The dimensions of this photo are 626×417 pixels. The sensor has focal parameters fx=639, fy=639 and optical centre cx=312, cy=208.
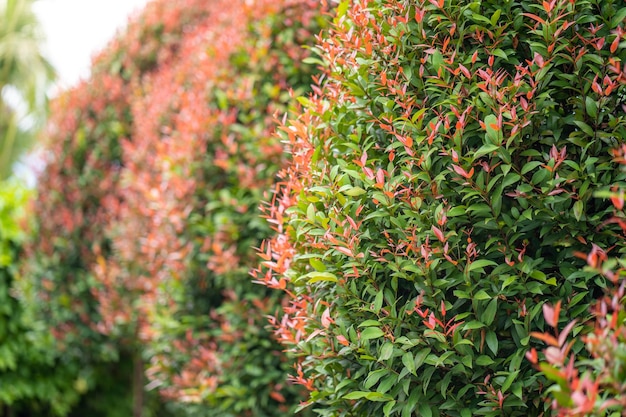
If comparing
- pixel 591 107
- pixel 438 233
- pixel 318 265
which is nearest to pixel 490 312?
pixel 438 233

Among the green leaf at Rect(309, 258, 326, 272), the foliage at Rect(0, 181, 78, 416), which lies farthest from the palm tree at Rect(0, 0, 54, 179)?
the green leaf at Rect(309, 258, 326, 272)

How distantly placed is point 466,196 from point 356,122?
67cm

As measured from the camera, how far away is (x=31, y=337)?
23.4ft

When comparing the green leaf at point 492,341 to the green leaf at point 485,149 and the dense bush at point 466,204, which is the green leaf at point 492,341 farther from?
the green leaf at point 485,149

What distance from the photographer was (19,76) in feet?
73.9

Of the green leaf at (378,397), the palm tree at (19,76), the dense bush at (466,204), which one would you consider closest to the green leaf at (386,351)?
the dense bush at (466,204)

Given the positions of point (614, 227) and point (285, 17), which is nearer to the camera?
point (614, 227)

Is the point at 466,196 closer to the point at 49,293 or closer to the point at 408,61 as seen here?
the point at 408,61

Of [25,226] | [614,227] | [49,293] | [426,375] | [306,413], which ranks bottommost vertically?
[49,293]

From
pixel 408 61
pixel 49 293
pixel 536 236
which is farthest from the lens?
pixel 49 293

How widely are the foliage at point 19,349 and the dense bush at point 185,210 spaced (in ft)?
1.69

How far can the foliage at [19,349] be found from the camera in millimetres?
7250

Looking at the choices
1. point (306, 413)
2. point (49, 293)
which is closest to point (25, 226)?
point (49, 293)

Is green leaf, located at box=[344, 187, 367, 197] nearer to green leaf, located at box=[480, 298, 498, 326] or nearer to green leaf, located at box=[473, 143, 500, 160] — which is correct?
green leaf, located at box=[473, 143, 500, 160]
